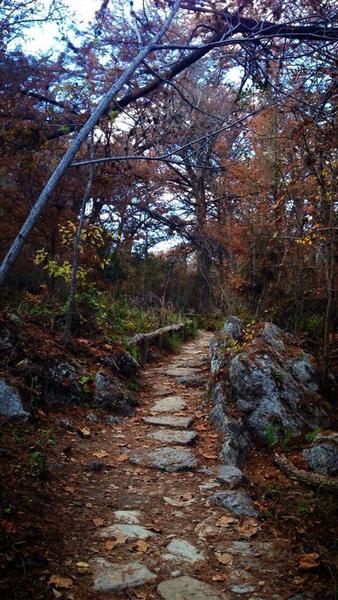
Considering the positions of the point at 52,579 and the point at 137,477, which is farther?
the point at 137,477

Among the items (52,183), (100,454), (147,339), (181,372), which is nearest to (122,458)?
(100,454)

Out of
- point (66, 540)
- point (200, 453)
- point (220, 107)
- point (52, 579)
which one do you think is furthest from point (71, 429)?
point (220, 107)

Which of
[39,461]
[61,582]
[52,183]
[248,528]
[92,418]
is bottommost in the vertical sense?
[248,528]

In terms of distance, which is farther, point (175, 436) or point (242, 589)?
point (175, 436)

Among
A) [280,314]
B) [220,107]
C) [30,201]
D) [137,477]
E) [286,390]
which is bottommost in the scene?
[137,477]

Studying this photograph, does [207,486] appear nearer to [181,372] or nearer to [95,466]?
[95,466]

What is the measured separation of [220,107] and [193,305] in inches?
328

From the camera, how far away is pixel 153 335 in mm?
8734

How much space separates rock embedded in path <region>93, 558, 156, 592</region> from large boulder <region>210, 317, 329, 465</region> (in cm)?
188

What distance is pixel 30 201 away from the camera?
27.6 feet

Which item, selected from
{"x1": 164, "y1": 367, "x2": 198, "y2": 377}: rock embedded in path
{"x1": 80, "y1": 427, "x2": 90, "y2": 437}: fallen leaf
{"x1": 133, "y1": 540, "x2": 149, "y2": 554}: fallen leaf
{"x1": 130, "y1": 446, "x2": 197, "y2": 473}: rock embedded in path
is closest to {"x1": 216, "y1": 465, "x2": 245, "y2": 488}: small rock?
{"x1": 130, "y1": 446, "x2": 197, "y2": 473}: rock embedded in path

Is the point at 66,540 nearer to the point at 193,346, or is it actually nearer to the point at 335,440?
the point at 335,440

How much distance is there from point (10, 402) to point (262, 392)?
2893mm

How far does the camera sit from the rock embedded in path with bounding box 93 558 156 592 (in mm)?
2391
